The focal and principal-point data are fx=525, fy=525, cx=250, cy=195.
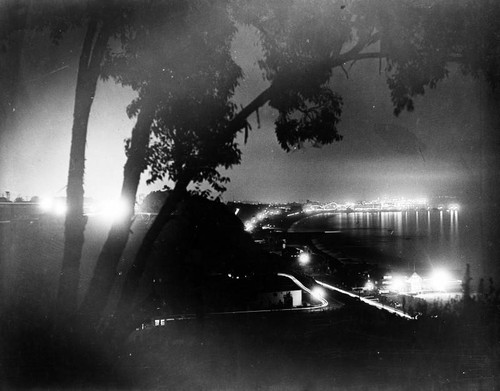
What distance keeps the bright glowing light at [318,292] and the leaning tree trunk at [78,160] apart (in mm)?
12271

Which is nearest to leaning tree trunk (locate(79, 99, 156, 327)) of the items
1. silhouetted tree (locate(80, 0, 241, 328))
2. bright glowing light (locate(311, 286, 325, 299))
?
silhouetted tree (locate(80, 0, 241, 328))

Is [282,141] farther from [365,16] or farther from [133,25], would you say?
[133,25]

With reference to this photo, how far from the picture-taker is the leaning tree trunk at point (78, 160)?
7363 millimetres

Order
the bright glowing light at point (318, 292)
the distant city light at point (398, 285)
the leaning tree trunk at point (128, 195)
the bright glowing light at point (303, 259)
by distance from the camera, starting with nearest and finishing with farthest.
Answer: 1. the leaning tree trunk at point (128, 195)
2. the bright glowing light at point (318, 292)
3. the distant city light at point (398, 285)
4. the bright glowing light at point (303, 259)

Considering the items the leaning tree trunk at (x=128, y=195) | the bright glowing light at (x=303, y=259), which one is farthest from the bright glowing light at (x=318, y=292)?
the bright glowing light at (x=303, y=259)

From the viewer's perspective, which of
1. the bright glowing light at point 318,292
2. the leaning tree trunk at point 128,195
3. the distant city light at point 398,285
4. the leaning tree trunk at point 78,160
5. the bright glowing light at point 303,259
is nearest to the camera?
the leaning tree trunk at point 78,160

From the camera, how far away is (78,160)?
753cm

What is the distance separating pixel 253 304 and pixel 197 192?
7.82m

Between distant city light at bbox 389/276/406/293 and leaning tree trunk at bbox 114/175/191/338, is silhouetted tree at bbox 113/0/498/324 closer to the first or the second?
leaning tree trunk at bbox 114/175/191/338

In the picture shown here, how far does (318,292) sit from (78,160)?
14.1m

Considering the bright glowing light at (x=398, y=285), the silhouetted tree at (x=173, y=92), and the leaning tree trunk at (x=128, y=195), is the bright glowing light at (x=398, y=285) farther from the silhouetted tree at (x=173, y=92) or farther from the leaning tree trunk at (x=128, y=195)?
the leaning tree trunk at (x=128, y=195)

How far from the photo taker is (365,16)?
7.72 m

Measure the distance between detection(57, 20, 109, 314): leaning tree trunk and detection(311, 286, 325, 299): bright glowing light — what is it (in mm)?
12271

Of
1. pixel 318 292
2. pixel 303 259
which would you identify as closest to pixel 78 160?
pixel 318 292
